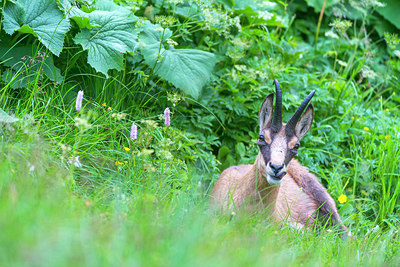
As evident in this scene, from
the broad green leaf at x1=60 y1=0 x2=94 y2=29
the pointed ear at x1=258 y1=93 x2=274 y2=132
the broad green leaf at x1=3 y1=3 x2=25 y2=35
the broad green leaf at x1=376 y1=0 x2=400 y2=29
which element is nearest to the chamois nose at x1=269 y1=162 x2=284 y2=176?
the pointed ear at x1=258 y1=93 x2=274 y2=132

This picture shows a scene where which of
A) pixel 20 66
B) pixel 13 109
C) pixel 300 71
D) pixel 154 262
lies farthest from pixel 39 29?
pixel 300 71

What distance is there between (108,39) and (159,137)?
42.5 inches

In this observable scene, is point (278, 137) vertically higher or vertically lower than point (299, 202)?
higher

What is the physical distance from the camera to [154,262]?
2227mm

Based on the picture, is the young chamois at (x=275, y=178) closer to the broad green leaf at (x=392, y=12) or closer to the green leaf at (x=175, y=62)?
the green leaf at (x=175, y=62)

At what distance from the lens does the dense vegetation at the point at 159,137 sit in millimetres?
2504

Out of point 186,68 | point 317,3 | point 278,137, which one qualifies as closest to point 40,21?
point 186,68

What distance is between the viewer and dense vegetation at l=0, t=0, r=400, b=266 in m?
2.50

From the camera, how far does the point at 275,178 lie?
14.1 ft

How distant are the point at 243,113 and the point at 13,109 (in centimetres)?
275

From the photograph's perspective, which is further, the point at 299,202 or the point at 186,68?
the point at 299,202

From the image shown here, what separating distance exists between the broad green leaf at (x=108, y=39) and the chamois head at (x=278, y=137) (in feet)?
4.82

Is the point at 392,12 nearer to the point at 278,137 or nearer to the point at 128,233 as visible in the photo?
the point at 278,137

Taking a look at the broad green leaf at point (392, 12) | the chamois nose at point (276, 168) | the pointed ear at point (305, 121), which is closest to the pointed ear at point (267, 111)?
the pointed ear at point (305, 121)
